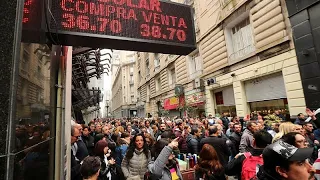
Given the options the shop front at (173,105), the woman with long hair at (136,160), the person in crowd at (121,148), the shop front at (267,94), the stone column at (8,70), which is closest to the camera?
the stone column at (8,70)

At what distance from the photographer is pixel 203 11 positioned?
659 inches

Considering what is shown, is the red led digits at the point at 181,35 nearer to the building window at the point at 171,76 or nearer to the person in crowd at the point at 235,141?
the person in crowd at the point at 235,141

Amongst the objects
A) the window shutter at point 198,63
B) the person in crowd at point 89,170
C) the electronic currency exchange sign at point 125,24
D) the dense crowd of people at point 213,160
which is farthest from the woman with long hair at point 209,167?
the window shutter at point 198,63

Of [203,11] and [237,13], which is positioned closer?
[237,13]

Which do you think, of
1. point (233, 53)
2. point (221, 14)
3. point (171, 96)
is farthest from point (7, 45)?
point (171, 96)

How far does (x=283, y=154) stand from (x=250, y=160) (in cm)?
138

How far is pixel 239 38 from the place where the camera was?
1297 cm

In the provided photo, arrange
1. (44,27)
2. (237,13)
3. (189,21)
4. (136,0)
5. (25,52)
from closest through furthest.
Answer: (25,52) < (44,27) < (136,0) < (189,21) < (237,13)

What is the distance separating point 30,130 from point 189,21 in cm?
298

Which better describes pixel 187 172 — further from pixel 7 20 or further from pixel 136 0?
pixel 7 20

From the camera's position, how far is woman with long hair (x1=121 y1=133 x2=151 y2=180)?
353 cm

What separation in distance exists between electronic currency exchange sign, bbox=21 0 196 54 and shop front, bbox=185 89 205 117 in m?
13.7

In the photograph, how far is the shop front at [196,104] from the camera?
17094 mm

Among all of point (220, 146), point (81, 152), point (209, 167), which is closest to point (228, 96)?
point (220, 146)
